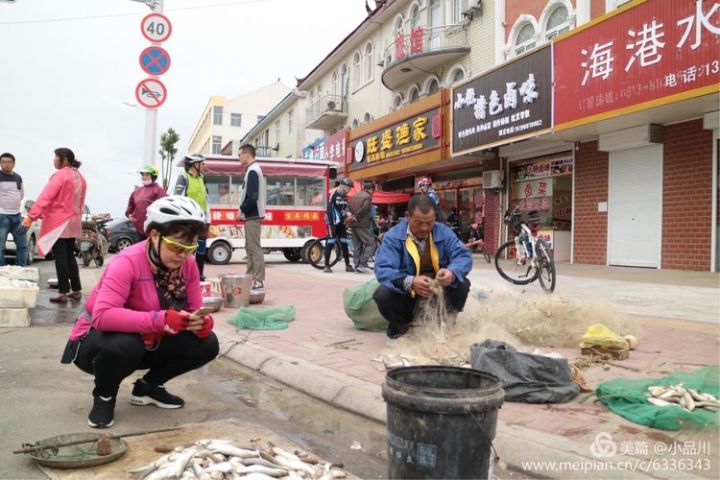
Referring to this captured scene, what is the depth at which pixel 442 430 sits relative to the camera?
6.39ft

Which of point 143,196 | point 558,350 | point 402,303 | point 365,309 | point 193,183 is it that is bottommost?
point 558,350

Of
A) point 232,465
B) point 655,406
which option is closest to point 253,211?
point 232,465

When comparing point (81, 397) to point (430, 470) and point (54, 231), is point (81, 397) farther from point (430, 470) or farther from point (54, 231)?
point (54, 231)

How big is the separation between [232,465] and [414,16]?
2062 centimetres

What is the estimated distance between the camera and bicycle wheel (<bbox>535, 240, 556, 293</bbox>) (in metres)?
7.95

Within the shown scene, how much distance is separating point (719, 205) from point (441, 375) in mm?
10905

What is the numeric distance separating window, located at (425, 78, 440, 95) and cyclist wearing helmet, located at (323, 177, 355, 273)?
9.77 metres

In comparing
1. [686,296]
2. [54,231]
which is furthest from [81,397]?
[686,296]

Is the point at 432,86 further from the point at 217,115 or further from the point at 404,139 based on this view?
the point at 217,115

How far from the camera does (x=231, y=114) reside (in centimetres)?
6762

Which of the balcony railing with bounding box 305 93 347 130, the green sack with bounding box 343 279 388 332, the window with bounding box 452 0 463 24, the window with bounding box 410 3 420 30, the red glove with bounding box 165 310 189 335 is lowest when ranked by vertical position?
the green sack with bounding box 343 279 388 332

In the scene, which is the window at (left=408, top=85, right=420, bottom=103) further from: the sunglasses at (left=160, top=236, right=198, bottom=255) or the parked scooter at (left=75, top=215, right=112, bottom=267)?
the sunglasses at (left=160, top=236, right=198, bottom=255)

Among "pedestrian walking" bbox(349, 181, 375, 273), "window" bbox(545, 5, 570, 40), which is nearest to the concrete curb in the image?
"pedestrian walking" bbox(349, 181, 375, 273)

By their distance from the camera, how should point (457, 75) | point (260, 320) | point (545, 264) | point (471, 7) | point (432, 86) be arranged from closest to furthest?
point (260, 320)
point (545, 264)
point (471, 7)
point (457, 75)
point (432, 86)
